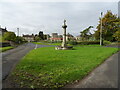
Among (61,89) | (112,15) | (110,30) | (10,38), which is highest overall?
(112,15)

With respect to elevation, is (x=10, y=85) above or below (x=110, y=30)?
below

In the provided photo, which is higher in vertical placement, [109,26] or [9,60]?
[109,26]

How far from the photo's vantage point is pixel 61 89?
10.5 ft

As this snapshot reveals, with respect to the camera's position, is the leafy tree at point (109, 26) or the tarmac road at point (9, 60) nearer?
the tarmac road at point (9, 60)

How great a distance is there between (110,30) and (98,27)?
4316 millimetres

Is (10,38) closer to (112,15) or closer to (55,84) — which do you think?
(55,84)

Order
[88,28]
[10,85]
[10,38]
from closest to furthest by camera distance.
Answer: [10,85], [10,38], [88,28]

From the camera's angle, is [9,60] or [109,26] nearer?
[9,60]

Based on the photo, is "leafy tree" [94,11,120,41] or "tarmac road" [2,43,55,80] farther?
"leafy tree" [94,11,120,41]

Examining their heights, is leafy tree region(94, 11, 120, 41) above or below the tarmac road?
above

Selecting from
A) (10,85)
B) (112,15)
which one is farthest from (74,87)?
(112,15)

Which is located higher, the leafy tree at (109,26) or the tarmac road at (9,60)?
the leafy tree at (109,26)

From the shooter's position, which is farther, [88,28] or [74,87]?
[88,28]

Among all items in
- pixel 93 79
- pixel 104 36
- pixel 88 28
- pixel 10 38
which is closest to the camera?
pixel 93 79
